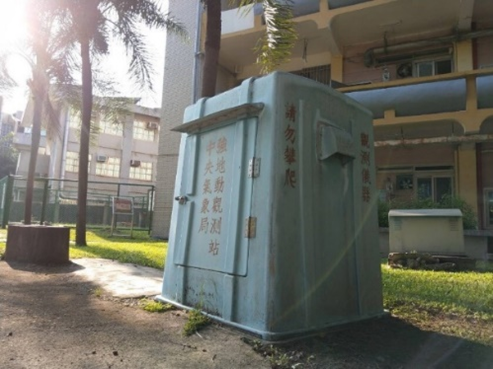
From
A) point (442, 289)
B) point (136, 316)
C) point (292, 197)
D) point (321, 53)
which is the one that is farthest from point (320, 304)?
point (321, 53)

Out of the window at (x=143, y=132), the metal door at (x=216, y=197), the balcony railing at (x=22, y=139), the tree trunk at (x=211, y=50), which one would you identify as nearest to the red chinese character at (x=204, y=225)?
the metal door at (x=216, y=197)

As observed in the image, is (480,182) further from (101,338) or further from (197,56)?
(101,338)

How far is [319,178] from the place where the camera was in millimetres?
4348

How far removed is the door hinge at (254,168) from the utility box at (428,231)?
660 centimetres

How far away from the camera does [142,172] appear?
37.9 m

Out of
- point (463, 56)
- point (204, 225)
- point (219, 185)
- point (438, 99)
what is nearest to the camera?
point (219, 185)

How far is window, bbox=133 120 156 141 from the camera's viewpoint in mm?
37156

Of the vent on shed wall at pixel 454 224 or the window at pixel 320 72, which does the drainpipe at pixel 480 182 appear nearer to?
the vent on shed wall at pixel 454 224

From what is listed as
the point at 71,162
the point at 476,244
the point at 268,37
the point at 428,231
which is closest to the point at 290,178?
the point at 268,37

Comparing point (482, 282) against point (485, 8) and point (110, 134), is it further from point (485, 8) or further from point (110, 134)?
point (110, 134)

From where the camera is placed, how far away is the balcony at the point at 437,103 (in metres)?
12.8

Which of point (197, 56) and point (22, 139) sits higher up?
point (22, 139)

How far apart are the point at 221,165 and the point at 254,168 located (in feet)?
1.85

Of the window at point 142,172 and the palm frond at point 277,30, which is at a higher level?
the window at point 142,172
